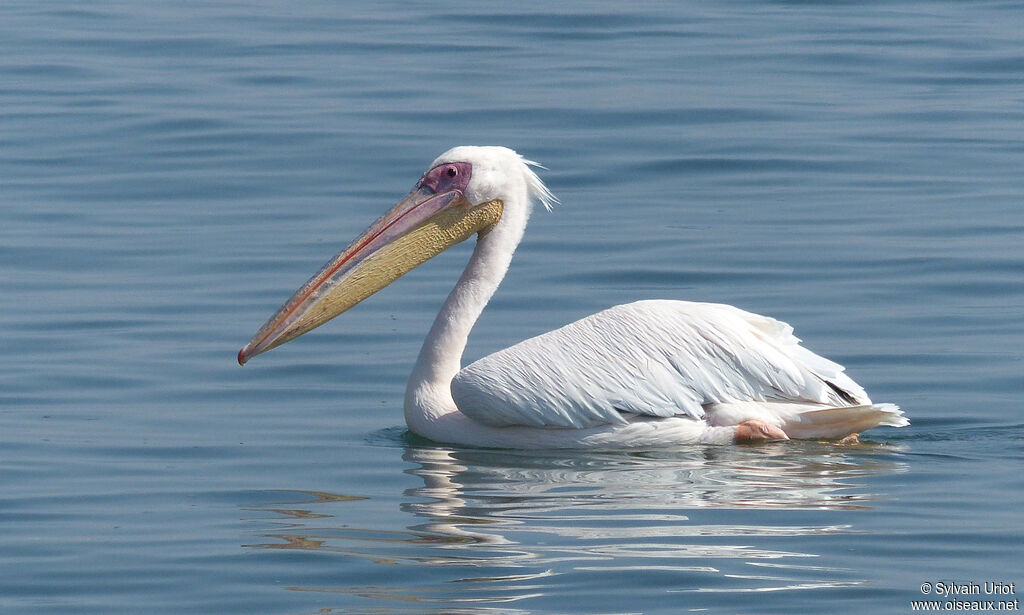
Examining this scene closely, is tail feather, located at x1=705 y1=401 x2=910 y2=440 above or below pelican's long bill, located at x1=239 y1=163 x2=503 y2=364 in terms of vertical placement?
below

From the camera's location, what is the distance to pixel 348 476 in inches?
240

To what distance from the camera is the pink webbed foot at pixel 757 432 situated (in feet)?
20.5

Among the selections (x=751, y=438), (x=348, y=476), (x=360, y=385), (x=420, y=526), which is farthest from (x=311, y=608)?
(x=360, y=385)

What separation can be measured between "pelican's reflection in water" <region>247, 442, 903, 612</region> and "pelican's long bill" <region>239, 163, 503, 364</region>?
797mm

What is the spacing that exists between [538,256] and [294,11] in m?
8.02

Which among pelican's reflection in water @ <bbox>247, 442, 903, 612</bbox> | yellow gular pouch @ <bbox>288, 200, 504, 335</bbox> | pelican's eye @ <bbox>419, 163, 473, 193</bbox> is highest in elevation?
pelican's eye @ <bbox>419, 163, 473, 193</bbox>

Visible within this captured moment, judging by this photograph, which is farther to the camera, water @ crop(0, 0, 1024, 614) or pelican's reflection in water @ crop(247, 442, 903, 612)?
water @ crop(0, 0, 1024, 614)

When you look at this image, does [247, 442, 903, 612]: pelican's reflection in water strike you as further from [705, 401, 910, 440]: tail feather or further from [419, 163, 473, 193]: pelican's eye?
[419, 163, 473, 193]: pelican's eye

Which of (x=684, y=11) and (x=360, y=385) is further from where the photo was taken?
(x=684, y=11)

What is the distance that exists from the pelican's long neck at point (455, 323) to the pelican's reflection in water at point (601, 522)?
0.94 feet

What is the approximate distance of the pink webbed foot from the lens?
625 centimetres

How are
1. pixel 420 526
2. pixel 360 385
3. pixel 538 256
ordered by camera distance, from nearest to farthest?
pixel 420 526 → pixel 360 385 → pixel 538 256

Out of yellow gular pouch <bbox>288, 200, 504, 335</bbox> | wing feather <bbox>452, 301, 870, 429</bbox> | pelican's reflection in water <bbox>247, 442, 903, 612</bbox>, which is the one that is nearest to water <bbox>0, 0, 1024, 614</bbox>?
pelican's reflection in water <bbox>247, 442, 903, 612</bbox>

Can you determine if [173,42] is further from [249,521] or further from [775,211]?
[249,521]
